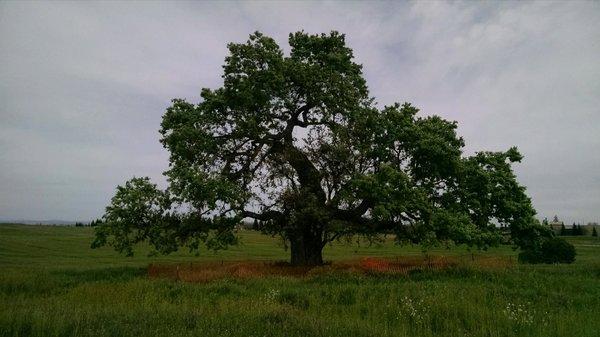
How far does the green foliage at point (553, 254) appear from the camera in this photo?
3606 centimetres

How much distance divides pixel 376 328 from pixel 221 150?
1881 cm

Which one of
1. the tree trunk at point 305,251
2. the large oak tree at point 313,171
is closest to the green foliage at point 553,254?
the large oak tree at point 313,171

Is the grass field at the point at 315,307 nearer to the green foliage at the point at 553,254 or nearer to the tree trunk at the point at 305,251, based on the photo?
the tree trunk at the point at 305,251

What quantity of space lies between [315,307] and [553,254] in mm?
30389

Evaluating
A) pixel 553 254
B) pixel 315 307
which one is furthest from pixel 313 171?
pixel 553 254

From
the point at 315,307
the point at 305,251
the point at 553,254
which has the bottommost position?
the point at 315,307

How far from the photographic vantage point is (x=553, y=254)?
36375 millimetres

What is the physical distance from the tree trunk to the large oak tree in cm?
7

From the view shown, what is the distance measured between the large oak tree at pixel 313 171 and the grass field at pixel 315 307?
333cm

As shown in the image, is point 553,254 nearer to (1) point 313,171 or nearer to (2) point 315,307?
(1) point 313,171

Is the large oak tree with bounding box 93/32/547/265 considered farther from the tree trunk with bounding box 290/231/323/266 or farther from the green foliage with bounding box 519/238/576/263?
the green foliage with bounding box 519/238/576/263

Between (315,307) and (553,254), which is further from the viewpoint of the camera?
(553,254)

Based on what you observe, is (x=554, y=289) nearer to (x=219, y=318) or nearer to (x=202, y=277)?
(x=219, y=318)

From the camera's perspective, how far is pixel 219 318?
35.4 ft
